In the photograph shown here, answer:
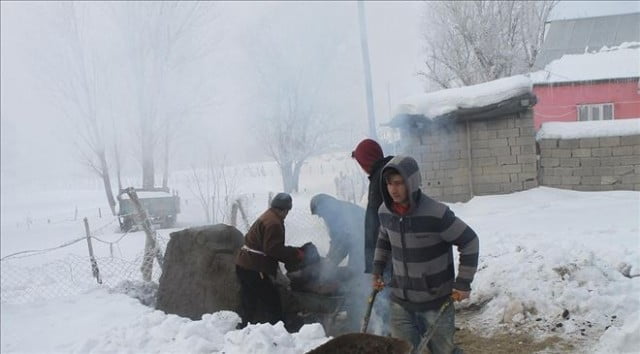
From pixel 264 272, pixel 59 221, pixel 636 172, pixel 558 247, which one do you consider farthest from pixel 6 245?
pixel 636 172

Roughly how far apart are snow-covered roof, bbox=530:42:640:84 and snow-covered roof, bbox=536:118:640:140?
810mm

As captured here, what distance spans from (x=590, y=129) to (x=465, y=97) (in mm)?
1993

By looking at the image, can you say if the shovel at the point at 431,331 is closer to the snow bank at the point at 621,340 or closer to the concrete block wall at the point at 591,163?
the snow bank at the point at 621,340

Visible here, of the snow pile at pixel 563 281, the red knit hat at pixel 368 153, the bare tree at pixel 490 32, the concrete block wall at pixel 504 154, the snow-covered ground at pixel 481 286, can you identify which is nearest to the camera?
the red knit hat at pixel 368 153

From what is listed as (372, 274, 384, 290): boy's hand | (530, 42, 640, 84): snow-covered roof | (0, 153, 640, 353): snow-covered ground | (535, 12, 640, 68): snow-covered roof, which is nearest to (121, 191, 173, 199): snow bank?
(0, 153, 640, 353): snow-covered ground

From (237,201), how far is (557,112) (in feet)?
25.0

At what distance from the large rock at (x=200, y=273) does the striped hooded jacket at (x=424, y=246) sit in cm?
225

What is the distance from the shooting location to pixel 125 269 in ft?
18.7

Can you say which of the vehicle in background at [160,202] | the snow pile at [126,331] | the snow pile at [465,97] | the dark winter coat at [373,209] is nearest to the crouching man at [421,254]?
the dark winter coat at [373,209]

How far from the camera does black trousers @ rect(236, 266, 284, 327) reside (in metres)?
3.55

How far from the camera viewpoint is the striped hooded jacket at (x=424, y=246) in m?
2.19

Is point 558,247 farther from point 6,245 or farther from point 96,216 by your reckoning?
point 96,216

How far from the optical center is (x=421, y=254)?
2.27m

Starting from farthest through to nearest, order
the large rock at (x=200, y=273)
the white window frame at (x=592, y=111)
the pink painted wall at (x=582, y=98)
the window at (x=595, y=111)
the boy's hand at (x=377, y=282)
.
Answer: the white window frame at (x=592, y=111), the window at (x=595, y=111), the pink painted wall at (x=582, y=98), the large rock at (x=200, y=273), the boy's hand at (x=377, y=282)
